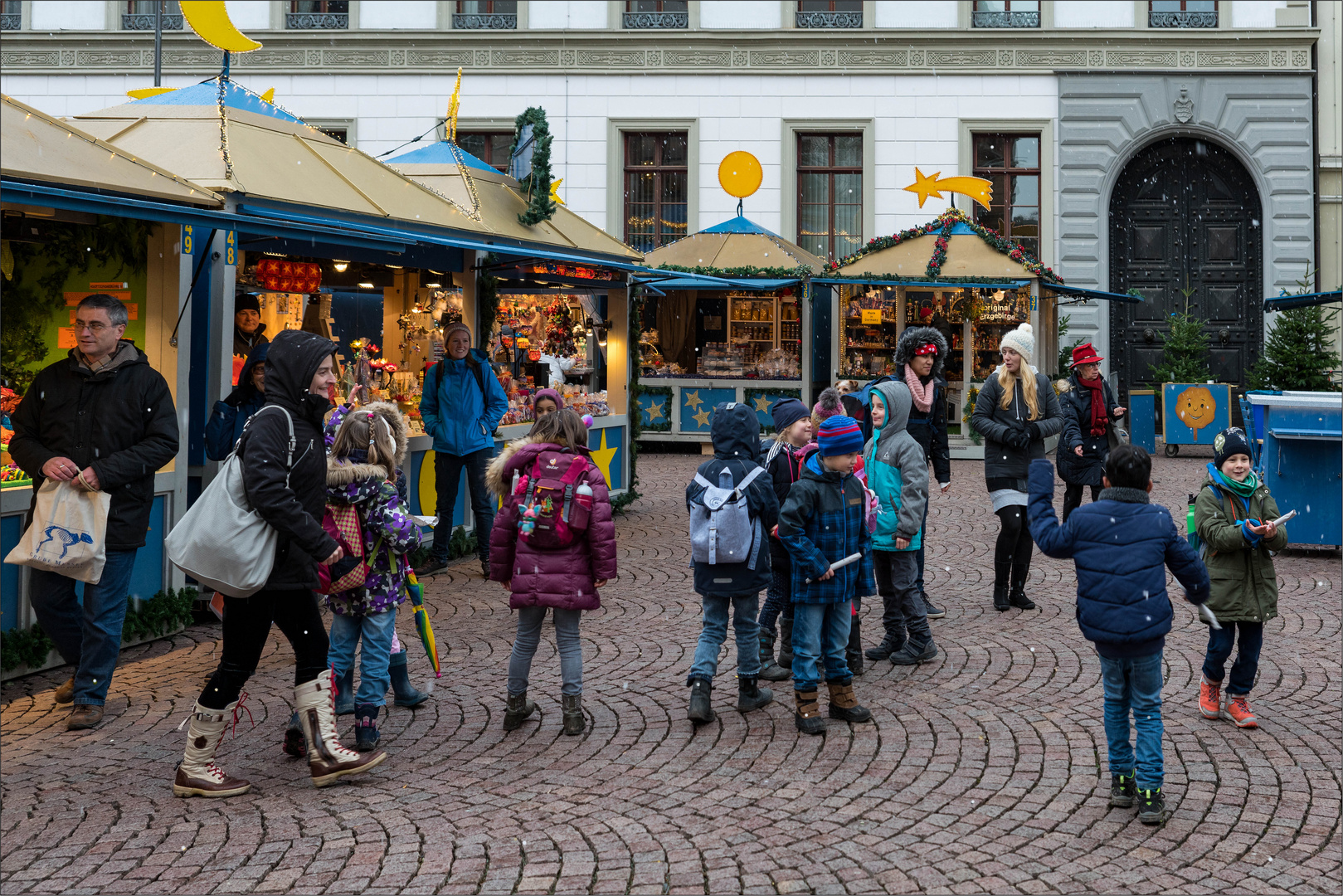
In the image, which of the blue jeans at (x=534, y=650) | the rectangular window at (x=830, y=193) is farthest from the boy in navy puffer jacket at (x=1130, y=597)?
the rectangular window at (x=830, y=193)

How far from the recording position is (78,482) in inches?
228

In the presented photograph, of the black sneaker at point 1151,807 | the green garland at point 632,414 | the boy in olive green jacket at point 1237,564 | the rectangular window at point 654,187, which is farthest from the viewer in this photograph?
the rectangular window at point 654,187

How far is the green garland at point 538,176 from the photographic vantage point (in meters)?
11.2

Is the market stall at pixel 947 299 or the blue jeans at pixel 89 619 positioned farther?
the market stall at pixel 947 299

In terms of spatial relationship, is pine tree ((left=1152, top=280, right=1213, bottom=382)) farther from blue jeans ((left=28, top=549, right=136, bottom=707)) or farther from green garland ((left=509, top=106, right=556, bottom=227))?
blue jeans ((left=28, top=549, right=136, bottom=707))

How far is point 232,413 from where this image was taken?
24.0 feet

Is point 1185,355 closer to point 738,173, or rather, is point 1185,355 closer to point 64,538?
point 738,173

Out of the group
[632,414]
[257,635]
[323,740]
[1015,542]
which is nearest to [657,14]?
[632,414]

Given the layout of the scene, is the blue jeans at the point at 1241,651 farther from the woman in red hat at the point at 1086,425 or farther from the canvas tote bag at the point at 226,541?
the canvas tote bag at the point at 226,541

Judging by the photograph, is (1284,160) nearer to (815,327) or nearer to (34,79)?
(815,327)

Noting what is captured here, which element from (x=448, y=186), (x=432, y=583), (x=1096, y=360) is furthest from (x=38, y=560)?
(x=1096, y=360)

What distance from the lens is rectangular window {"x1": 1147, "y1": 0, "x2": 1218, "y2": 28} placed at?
72.5 feet

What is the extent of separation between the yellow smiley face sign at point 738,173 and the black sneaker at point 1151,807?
1571 cm

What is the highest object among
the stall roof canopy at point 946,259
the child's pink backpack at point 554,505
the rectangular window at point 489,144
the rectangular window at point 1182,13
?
the rectangular window at point 1182,13
